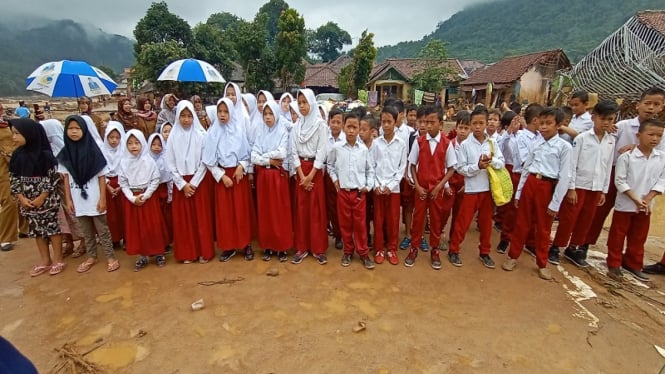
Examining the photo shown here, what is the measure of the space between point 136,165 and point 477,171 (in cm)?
353

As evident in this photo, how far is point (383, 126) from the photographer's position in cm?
371

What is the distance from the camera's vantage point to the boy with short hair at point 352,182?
3.64 meters

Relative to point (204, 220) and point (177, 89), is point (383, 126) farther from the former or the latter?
point (177, 89)

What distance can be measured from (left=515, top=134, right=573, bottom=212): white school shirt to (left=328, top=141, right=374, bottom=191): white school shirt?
1.70 metres

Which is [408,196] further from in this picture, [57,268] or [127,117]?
[127,117]

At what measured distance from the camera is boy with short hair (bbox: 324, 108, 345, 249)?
397cm

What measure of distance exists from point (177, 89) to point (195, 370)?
2084 cm

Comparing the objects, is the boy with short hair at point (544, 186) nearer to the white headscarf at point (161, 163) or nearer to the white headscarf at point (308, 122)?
the white headscarf at point (308, 122)

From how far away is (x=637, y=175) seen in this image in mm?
3506

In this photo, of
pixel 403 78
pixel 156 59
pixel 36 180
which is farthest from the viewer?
pixel 403 78

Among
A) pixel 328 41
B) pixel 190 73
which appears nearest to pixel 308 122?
pixel 190 73

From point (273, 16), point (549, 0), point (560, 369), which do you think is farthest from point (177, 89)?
point (549, 0)

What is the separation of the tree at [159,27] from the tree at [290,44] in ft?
23.0

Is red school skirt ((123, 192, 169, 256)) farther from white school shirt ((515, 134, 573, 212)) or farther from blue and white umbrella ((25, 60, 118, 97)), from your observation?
white school shirt ((515, 134, 573, 212))
